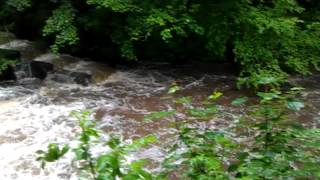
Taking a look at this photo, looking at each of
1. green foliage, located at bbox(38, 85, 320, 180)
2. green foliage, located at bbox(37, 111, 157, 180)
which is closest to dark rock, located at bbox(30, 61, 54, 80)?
green foliage, located at bbox(38, 85, 320, 180)

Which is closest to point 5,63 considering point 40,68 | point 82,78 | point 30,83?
point 30,83

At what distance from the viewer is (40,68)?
24.9ft

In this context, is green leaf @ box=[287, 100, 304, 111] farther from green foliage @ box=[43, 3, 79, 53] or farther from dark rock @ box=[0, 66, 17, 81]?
dark rock @ box=[0, 66, 17, 81]

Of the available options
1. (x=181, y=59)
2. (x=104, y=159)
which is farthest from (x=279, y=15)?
(x=104, y=159)

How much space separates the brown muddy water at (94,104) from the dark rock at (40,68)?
97 mm

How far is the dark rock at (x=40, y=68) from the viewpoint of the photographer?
7531 millimetres

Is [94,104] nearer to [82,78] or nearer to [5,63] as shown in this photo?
[82,78]

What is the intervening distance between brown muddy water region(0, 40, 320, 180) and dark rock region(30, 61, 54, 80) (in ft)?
0.32

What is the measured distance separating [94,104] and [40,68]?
5.32ft

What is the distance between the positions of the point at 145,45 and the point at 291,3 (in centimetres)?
238

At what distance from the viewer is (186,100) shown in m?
2.70

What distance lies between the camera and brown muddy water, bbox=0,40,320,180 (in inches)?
194

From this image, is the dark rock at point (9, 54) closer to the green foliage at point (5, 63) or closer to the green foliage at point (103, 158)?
the green foliage at point (5, 63)

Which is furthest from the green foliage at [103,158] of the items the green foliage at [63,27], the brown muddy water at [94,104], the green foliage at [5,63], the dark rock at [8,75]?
the dark rock at [8,75]
